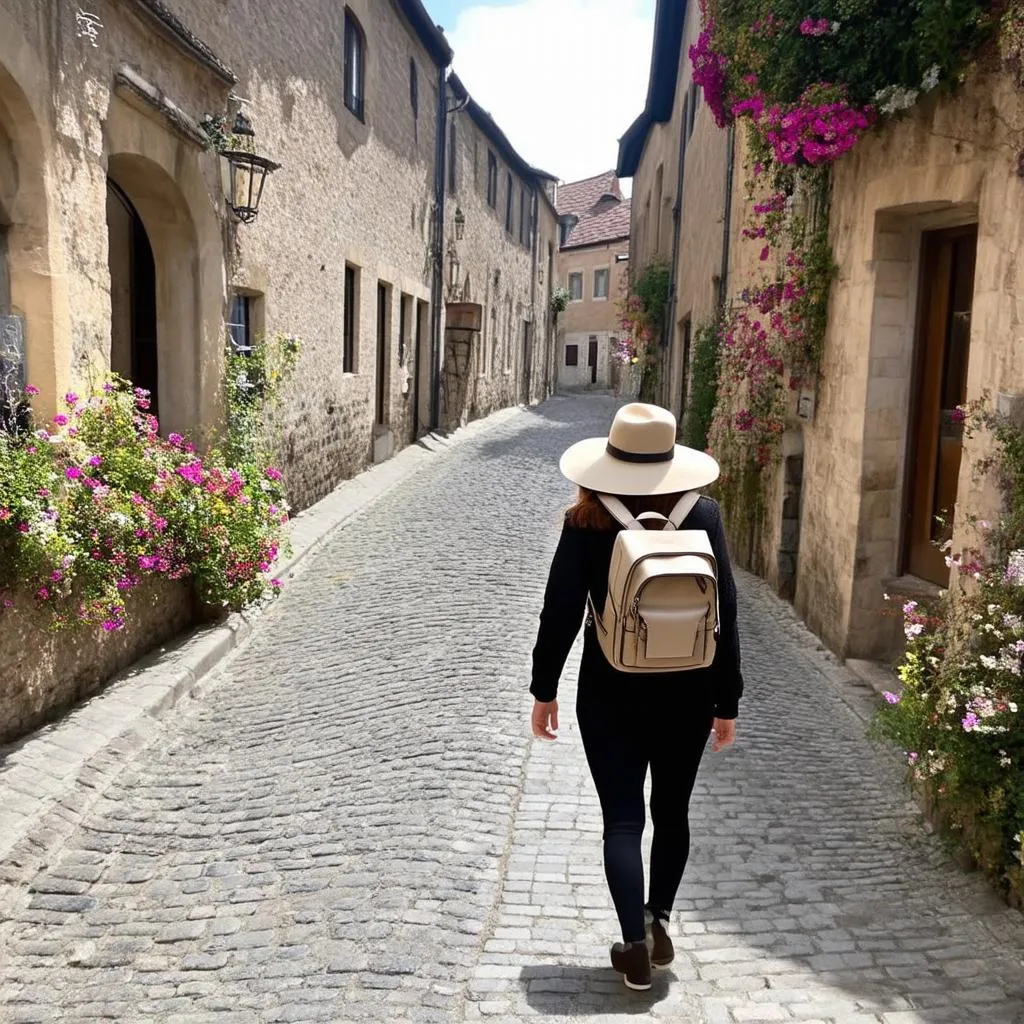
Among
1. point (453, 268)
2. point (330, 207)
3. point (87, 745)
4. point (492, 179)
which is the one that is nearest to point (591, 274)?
point (492, 179)

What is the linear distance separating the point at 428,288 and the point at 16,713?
12824 mm

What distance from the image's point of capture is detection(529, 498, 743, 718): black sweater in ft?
9.53

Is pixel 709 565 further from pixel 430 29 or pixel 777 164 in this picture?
pixel 430 29

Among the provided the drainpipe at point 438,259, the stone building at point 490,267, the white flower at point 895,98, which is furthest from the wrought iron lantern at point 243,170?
the stone building at point 490,267

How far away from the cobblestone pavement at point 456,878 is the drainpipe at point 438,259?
1135cm

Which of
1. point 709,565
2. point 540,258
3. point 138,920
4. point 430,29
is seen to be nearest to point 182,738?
point 138,920

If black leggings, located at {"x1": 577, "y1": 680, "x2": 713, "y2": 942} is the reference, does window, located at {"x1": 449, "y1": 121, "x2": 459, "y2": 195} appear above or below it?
above

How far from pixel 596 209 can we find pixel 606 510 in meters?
39.8

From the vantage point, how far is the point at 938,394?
19.5 ft

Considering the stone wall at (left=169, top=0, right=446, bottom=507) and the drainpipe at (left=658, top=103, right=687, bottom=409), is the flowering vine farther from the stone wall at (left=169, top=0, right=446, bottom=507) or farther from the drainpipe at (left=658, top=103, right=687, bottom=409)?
the drainpipe at (left=658, top=103, right=687, bottom=409)

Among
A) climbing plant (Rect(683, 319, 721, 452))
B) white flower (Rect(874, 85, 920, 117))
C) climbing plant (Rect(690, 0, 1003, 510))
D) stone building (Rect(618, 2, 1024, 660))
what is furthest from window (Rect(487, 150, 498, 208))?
white flower (Rect(874, 85, 920, 117))

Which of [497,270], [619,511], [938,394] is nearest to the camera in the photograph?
[619,511]

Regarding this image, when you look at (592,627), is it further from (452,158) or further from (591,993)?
(452,158)

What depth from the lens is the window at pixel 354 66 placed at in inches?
455
